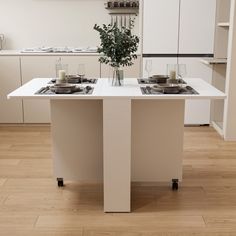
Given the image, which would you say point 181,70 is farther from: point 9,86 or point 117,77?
point 9,86

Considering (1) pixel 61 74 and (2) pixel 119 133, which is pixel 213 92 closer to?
(2) pixel 119 133

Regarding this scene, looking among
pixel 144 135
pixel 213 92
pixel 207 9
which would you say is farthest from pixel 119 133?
pixel 207 9

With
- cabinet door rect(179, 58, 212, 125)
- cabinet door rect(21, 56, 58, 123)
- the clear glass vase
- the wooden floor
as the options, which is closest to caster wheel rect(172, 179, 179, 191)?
the wooden floor

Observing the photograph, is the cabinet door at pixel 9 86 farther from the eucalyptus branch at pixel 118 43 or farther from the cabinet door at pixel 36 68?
the eucalyptus branch at pixel 118 43

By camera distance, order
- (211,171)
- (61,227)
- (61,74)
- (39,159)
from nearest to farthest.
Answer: (61,227)
(61,74)
(211,171)
(39,159)

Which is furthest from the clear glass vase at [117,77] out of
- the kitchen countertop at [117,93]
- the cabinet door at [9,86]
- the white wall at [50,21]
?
the white wall at [50,21]

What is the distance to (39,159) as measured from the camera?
392 cm

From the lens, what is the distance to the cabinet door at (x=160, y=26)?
469cm

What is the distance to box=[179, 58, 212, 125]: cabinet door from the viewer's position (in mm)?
4867

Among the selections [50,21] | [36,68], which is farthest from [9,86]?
[50,21]

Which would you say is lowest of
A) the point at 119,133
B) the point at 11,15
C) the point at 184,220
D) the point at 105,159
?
the point at 184,220

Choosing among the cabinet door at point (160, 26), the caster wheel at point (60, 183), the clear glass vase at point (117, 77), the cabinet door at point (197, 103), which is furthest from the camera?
the cabinet door at point (197, 103)

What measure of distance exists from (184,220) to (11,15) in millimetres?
3711

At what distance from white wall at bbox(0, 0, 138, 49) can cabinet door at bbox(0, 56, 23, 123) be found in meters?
0.55
